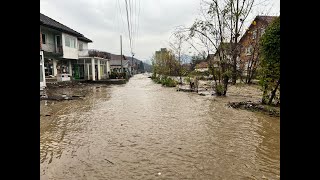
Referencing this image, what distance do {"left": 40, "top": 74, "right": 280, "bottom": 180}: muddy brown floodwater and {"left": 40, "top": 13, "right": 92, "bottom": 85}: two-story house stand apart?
62.6 ft

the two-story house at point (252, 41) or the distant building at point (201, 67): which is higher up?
the two-story house at point (252, 41)

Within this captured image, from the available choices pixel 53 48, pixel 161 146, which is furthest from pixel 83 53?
pixel 161 146

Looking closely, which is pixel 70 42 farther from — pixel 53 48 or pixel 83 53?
pixel 83 53

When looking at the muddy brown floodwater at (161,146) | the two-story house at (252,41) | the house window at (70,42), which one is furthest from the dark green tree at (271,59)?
the house window at (70,42)

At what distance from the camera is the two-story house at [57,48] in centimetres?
2748

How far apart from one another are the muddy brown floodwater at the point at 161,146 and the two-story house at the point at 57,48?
19081mm

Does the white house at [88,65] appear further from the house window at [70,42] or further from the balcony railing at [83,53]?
the house window at [70,42]

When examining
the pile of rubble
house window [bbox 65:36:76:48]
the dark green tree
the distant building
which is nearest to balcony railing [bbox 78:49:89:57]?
house window [bbox 65:36:76:48]

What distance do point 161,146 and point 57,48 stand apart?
87.1 ft

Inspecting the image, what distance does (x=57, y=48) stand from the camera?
96.3 ft

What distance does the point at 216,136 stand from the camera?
24.7 ft
